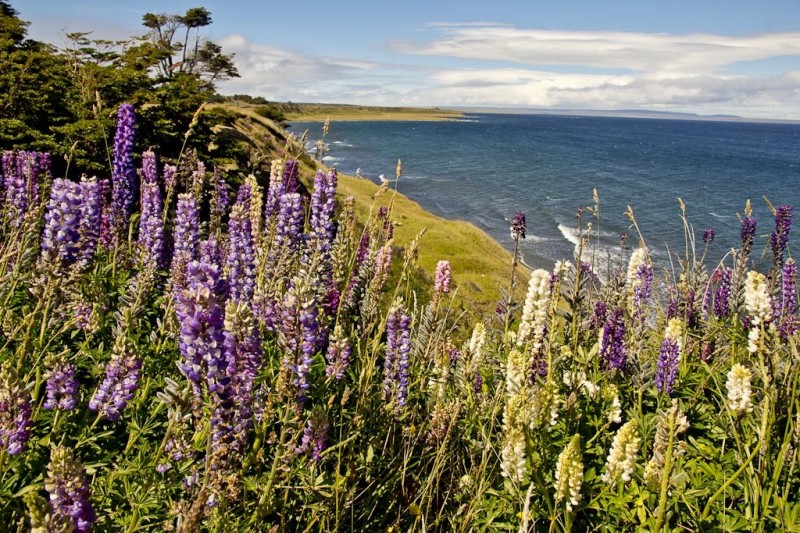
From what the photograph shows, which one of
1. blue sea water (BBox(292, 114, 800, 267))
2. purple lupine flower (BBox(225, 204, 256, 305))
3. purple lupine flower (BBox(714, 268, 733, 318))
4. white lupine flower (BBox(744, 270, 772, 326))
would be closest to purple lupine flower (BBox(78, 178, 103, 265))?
purple lupine flower (BBox(225, 204, 256, 305))

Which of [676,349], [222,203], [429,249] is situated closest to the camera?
[676,349]

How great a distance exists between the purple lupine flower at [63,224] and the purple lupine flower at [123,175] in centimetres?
189

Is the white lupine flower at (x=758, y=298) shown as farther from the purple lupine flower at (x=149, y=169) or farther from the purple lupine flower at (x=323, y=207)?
the purple lupine flower at (x=149, y=169)

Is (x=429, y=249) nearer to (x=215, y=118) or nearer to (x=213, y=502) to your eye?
(x=215, y=118)

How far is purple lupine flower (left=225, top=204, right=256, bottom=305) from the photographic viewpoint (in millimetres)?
4031

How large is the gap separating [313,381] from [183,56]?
160 ft

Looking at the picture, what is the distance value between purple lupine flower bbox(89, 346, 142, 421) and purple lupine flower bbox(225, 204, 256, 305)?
47.4 inches

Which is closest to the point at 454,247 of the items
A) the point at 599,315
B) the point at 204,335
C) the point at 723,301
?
the point at 723,301

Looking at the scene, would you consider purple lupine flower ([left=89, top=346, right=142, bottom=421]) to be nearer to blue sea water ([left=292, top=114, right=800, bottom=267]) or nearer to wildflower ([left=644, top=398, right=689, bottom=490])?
wildflower ([left=644, top=398, right=689, bottom=490])

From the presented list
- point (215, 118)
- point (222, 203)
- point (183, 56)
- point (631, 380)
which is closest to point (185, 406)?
point (631, 380)

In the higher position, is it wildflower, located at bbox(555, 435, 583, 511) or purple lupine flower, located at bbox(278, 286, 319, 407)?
purple lupine flower, located at bbox(278, 286, 319, 407)

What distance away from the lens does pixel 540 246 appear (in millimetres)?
42188

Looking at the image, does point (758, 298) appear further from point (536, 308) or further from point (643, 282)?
point (643, 282)

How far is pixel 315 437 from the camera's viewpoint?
8.02 ft
